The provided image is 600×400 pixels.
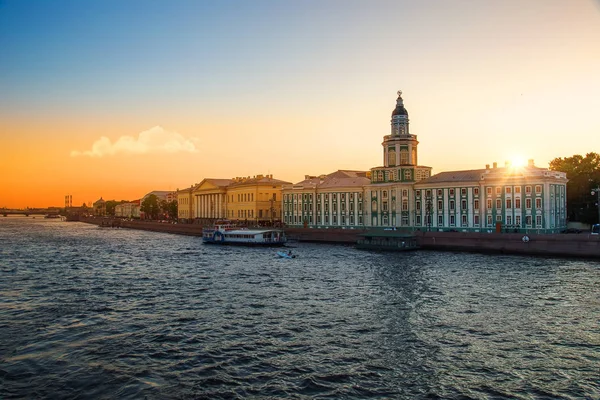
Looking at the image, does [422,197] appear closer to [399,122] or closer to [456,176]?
[456,176]

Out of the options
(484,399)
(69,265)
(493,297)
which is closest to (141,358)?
(484,399)

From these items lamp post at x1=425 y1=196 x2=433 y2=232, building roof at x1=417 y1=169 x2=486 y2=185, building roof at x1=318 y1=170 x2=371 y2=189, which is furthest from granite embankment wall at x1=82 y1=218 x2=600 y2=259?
building roof at x1=318 y1=170 x2=371 y2=189

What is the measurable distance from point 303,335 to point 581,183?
53862 millimetres

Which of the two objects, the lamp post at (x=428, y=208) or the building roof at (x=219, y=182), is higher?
the building roof at (x=219, y=182)

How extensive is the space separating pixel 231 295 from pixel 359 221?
47.3m

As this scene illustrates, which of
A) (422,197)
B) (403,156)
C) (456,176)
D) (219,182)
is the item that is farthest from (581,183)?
(219,182)

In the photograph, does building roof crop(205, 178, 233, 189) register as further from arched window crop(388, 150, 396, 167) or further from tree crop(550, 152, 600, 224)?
tree crop(550, 152, 600, 224)

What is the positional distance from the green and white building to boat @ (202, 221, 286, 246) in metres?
13.4

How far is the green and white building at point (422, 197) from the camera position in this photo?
54688 mm

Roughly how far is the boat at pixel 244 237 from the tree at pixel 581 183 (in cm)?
3420

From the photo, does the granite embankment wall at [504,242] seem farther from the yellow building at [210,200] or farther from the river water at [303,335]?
the yellow building at [210,200]

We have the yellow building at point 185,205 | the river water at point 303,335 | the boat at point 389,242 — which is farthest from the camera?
the yellow building at point 185,205

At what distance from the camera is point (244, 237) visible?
2569 inches

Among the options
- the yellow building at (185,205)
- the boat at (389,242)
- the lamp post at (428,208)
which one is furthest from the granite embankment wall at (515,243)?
the yellow building at (185,205)
